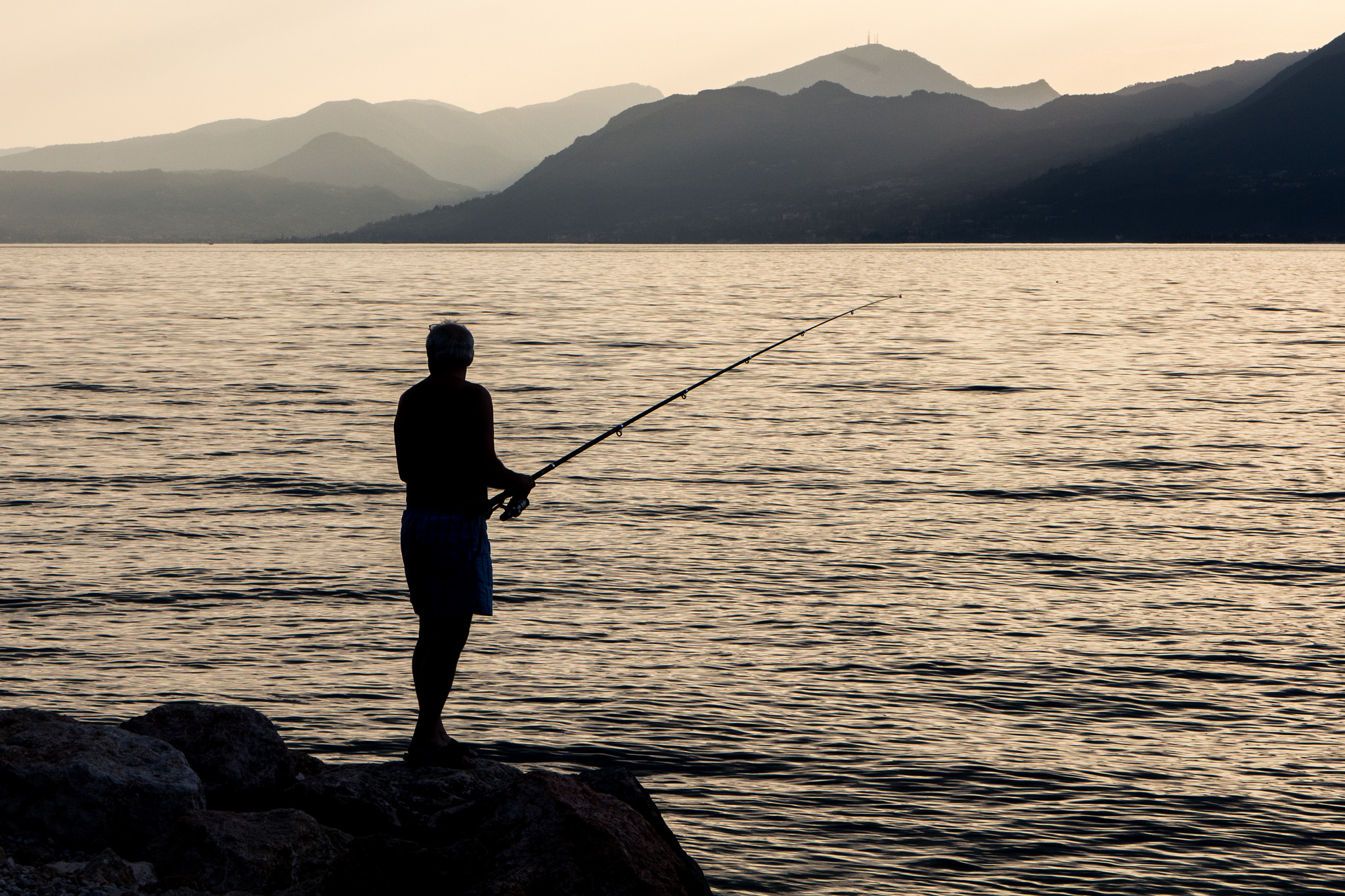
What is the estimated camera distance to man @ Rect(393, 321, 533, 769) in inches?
269

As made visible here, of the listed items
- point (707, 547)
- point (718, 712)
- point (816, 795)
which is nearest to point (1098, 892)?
point (816, 795)

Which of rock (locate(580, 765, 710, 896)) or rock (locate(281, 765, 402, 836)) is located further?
rock (locate(281, 765, 402, 836))

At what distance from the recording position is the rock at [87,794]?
20.9ft

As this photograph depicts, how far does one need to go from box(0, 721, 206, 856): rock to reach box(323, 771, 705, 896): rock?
161 cm

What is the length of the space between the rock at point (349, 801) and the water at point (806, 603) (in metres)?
1.87

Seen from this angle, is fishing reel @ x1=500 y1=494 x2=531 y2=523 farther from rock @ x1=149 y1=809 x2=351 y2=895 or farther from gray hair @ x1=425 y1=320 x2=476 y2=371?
rock @ x1=149 y1=809 x2=351 y2=895

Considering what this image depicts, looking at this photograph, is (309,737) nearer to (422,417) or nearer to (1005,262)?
(422,417)

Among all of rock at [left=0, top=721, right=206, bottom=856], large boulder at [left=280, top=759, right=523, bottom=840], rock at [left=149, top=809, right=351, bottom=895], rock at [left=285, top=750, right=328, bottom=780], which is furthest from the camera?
rock at [left=285, top=750, right=328, bottom=780]

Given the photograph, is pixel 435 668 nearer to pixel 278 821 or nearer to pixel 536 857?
pixel 278 821

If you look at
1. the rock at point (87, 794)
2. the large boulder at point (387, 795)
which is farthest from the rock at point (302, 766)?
the rock at point (87, 794)

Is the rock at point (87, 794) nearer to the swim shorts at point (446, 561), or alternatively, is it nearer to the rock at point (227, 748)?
the rock at point (227, 748)

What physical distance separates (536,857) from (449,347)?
266cm

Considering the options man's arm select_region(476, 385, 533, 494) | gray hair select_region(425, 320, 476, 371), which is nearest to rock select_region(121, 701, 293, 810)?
man's arm select_region(476, 385, 533, 494)

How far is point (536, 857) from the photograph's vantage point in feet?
17.3
